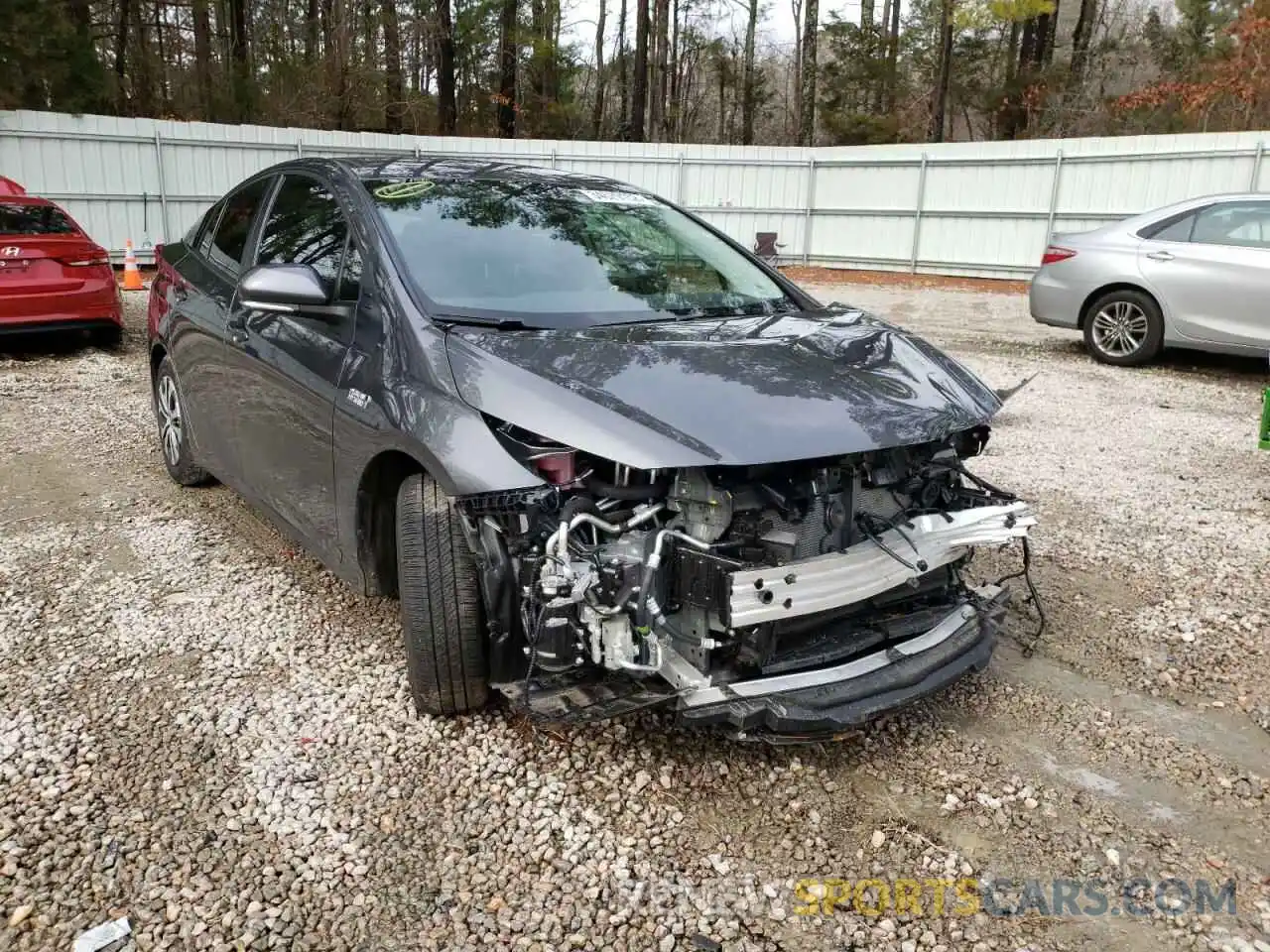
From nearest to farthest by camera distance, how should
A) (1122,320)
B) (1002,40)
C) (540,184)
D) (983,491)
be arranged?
(983,491) → (540,184) → (1122,320) → (1002,40)

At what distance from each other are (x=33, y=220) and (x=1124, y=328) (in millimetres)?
9727

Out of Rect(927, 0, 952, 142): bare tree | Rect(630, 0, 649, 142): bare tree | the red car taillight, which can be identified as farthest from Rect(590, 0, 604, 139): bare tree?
the red car taillight

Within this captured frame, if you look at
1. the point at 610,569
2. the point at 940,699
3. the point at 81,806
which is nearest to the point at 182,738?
the point at 81,806

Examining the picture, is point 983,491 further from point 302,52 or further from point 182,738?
point 302,52

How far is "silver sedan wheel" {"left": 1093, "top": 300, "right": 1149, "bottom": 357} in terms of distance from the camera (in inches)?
355

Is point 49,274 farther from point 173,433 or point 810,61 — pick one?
point 810,61

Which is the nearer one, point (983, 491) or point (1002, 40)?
point (983, 491)

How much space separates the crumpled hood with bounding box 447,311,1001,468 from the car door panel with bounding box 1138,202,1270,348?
6.39m

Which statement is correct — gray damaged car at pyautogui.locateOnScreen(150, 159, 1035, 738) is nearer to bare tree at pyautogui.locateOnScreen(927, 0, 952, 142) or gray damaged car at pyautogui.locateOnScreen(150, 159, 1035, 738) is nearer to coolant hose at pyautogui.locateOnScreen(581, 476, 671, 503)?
coolant hose at pyautogui.locateOnScreen(581, 476, 671, 503)

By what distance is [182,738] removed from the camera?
295 centimetres

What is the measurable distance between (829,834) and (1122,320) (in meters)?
8.04

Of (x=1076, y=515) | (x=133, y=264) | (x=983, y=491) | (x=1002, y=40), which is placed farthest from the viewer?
(x=1002, y=40)

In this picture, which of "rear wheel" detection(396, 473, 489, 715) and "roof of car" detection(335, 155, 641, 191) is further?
"roof of car" detection(335, 155, 641, 191)

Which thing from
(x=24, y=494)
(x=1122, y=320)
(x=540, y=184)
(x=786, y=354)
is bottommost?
(x=24, y=494)
